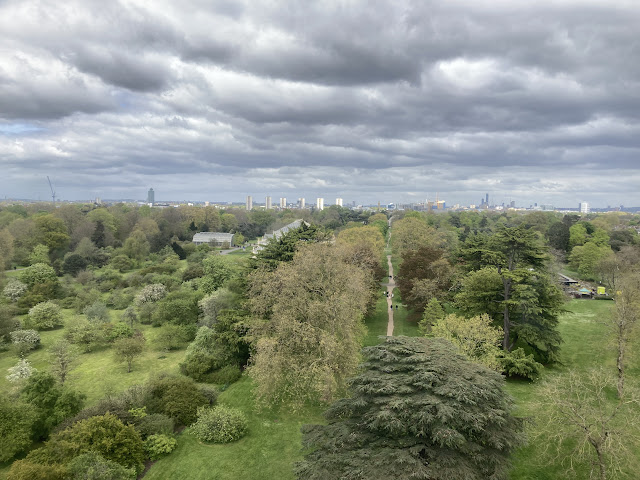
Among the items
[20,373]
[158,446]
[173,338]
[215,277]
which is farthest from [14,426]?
[215,277]

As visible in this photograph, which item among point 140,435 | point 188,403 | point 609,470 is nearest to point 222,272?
point 188,403

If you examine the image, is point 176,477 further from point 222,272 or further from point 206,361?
point 222,272

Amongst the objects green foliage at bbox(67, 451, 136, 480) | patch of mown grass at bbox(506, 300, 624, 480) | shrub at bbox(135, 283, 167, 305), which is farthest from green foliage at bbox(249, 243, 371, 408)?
shrub at bbox(135, 283, 167, 305)

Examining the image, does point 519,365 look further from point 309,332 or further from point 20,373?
point 20,373

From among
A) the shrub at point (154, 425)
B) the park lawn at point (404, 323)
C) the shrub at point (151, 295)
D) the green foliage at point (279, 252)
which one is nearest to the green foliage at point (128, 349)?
the shrub at point (154, 425)

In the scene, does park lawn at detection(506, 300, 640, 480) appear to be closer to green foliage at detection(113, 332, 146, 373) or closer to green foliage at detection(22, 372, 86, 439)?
green foliage at detection(22, 372, 86, 439)

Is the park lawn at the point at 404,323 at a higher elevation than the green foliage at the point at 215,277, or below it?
below

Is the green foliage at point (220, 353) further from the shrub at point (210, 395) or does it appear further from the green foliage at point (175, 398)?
the green foliage at point (175, 398)
